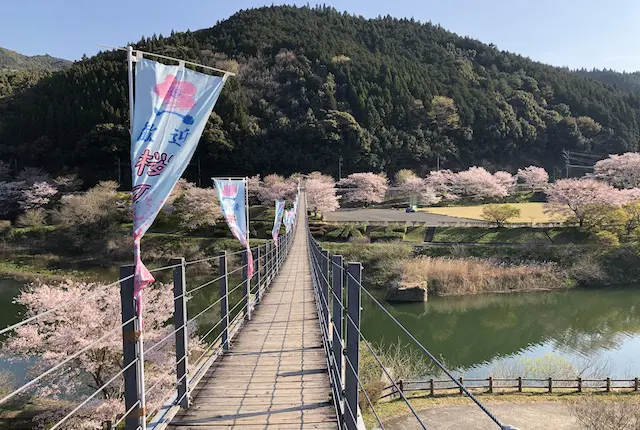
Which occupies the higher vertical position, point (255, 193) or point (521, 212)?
point (255, 193)

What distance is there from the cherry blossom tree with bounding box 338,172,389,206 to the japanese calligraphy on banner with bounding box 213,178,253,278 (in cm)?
3727

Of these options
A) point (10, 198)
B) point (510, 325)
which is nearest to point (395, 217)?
point (510, 325)

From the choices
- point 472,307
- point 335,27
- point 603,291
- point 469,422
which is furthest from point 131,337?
point 335,27

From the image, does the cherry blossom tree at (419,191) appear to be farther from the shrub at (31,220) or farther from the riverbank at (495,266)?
the shrub at (31,220)

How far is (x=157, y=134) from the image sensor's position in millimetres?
2553

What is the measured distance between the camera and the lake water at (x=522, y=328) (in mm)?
13930

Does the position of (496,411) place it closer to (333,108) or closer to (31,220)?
(31,220)

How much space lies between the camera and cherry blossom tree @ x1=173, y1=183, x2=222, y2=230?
3062 centimetres

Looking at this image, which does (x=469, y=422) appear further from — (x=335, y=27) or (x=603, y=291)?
(x=335, y=27)

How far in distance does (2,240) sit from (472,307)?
110ft

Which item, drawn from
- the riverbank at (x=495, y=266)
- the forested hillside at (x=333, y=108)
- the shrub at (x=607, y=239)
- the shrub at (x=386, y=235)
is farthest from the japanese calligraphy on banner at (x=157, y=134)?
the forested hillside at (x=333, y=108)

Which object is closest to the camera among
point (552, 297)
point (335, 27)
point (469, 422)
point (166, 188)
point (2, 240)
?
point (166, 188)

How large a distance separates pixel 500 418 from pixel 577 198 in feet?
80.9

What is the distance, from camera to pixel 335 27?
84.8 metres
